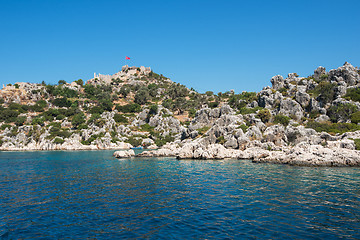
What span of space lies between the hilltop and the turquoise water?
79.0ft

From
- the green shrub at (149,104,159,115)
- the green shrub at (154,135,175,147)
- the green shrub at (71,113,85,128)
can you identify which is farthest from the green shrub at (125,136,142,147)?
the green shrub at (71,113,85,128)

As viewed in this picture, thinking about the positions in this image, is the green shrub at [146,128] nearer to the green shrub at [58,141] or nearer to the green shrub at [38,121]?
the green shrub at [58,141]

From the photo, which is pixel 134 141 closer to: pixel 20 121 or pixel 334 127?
pixel 20 121

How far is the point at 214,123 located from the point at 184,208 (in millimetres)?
65452

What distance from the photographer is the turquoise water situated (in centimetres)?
1557

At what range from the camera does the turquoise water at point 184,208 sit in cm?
1557

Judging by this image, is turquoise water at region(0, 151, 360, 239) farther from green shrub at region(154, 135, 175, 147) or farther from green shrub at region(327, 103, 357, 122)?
green shrub at region(154, 135, 175, 147)

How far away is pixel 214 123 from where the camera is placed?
84.6 meters

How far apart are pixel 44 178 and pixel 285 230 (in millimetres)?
34658

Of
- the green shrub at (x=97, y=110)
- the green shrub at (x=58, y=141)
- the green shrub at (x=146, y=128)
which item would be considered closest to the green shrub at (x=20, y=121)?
the green shrub at (x=58, y=141)

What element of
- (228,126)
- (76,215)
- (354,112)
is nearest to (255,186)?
(76,215)

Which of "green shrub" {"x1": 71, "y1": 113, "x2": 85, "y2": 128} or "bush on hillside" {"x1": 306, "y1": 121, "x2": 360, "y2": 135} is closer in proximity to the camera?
"bush on hillside" {"x1": 306, "y1": 121, "x2": 360, "y2": 135}

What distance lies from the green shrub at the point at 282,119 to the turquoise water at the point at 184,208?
1967 inches

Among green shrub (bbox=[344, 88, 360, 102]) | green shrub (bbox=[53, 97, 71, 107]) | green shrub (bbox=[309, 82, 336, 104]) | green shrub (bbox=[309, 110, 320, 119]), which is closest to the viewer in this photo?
green shrub (bbox=[344, 88, 360, 102])
